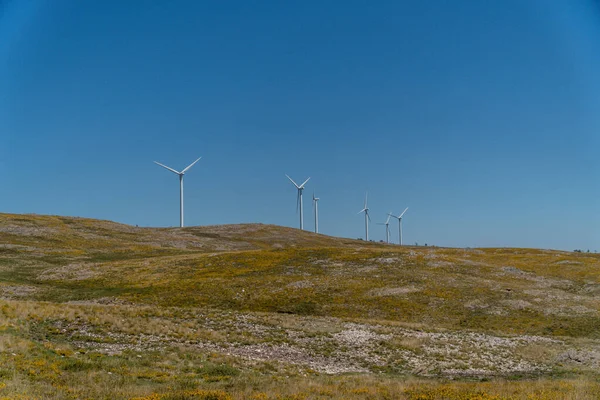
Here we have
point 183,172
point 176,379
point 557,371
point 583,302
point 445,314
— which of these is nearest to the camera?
point 176,379

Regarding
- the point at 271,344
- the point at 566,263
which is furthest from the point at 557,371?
the point at 566,263

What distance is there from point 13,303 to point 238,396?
3002cm

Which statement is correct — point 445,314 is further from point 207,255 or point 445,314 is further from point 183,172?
point 183,172

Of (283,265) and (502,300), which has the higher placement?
(283,265)

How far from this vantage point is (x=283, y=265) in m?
76.2

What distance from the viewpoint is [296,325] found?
41.7m

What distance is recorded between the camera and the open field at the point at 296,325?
69.3ft

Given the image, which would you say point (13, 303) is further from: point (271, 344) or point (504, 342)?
point (504, 342)

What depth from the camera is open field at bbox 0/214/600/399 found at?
21125mm

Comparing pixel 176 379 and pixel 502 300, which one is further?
pixel 502 300

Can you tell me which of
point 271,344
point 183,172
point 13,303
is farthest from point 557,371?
point 183,172

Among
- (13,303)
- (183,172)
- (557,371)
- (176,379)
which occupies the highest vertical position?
(183,172)

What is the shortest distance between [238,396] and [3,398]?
842cm

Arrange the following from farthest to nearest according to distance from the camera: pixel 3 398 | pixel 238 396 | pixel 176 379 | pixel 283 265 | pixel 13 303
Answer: pixel 283 265
pixel 13 303
pixel 176 379
pixel 238 396
pixel 3 398
